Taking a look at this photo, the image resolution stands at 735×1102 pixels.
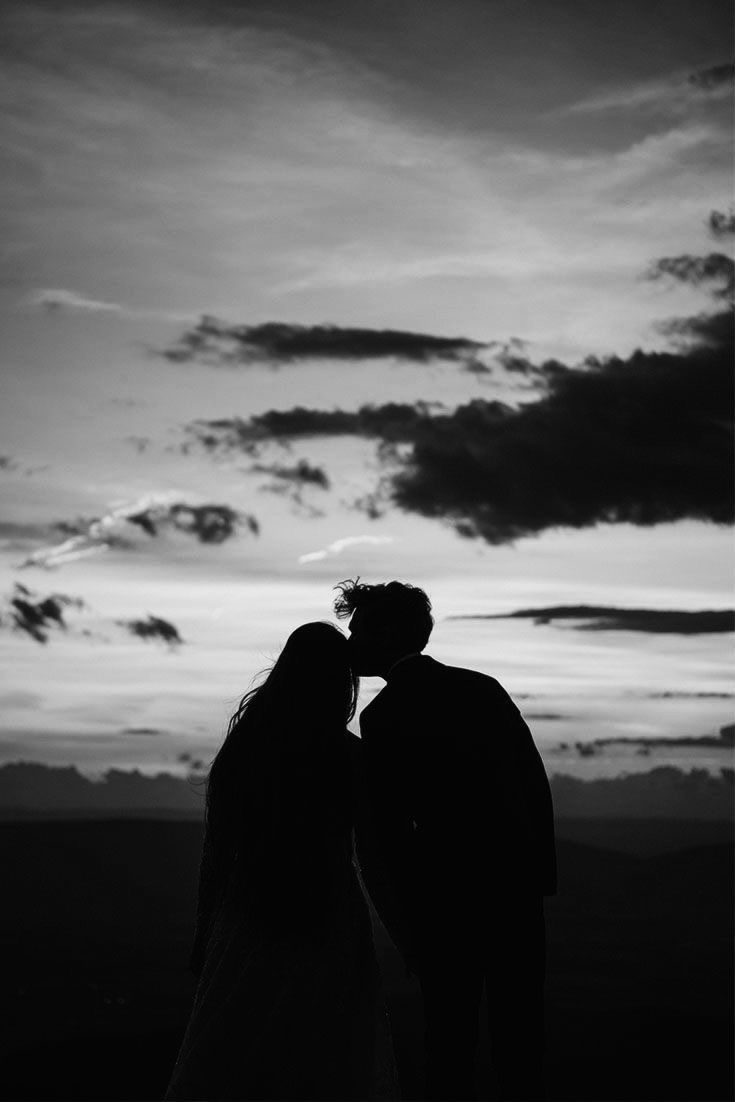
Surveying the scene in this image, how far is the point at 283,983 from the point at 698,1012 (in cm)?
13113

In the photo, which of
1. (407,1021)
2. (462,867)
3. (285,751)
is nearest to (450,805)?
(462,867)

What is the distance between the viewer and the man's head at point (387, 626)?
4.80 metres

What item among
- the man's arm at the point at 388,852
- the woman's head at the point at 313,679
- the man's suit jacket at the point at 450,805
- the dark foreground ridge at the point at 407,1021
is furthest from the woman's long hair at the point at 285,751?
the dark foreground ridge at the point at 407,1021

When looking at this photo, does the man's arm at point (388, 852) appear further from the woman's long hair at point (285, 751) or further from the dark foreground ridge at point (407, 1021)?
the dark foreground ridge at point (407, 1021)

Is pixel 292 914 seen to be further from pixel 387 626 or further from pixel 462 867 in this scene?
pixel 387 626

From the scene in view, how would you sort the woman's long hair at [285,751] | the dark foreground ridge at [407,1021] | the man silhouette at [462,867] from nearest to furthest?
the woman's long hair at [285,751]
the man silhouette at [462,867]
the dark foreground ridge at [407,1021]

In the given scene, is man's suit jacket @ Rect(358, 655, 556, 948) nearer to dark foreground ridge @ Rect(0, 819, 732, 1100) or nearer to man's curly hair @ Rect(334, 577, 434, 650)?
man's curly hair @ Rect(334, 577, 434, 650)

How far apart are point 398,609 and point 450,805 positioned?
2.79 ft

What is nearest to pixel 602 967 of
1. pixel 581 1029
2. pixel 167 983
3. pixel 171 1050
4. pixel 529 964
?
pixel 581 1029

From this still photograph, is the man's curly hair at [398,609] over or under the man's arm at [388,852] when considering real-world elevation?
over

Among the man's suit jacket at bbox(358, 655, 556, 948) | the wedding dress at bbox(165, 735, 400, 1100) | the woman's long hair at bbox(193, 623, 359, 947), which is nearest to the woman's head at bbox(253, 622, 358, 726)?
the woman's long hair at bbox(193, 623, 359, 947)

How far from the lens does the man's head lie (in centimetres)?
480

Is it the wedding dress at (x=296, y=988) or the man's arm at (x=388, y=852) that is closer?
the wedding dress at (x=296, y=988)

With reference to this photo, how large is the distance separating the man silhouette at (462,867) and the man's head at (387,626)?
0.20 m
